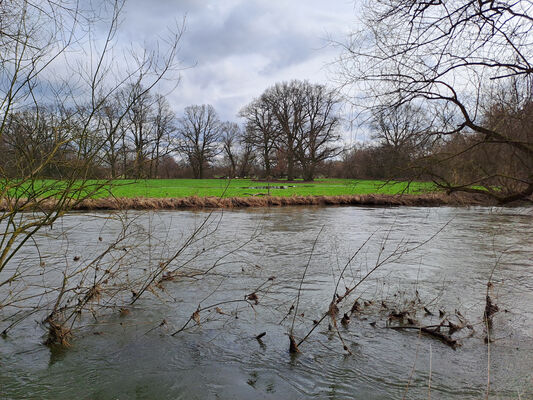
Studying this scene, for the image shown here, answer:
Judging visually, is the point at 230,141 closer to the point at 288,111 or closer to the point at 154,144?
the point at 288,111

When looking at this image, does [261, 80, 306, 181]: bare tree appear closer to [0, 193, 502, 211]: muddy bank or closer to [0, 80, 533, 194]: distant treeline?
[0, 193, 502, 211]: muddy bank

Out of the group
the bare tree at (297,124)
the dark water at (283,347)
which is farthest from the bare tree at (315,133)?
the dark water at (283,347)

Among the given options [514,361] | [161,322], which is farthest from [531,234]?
[161,322]

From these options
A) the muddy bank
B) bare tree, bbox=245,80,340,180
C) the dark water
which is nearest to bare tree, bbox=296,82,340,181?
bare tree, bbox=245,80,340,180

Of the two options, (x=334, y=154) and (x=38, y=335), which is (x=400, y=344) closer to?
(x=38, y=335)

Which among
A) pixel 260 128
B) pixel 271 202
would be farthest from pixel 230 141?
pixel 271 202

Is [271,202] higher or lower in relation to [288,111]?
lower

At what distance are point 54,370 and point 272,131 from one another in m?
41.8

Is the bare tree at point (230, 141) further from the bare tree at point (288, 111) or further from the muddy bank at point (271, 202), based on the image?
the muddy bank at point (271, 202)

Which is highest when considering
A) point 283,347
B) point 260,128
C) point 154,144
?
point 260,128

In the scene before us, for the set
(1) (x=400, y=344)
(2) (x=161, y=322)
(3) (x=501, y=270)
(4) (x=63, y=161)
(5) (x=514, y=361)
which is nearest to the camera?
(4) (x=63, y=161)

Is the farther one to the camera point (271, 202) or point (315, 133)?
point (315, 133)

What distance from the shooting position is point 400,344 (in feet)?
14.3

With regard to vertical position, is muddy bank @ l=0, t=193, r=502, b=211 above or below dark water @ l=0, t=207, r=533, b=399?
above
